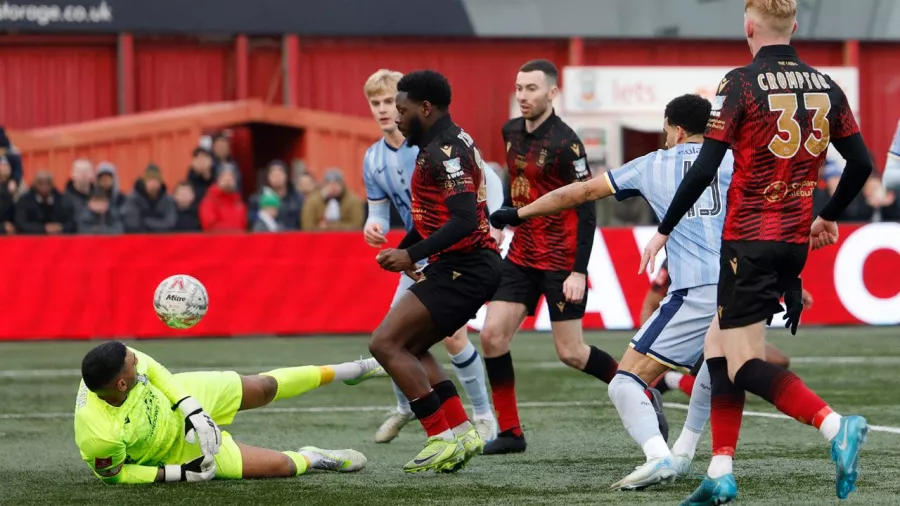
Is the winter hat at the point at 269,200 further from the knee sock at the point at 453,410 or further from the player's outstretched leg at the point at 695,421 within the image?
the player's outstretched leg at the point at 695,421

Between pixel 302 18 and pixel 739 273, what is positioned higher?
pixel 302 18

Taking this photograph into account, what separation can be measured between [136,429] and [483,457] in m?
2.23

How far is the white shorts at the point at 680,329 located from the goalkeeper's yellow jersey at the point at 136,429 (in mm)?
2412

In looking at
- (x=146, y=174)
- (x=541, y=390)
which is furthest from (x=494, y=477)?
(x=146, y=174)

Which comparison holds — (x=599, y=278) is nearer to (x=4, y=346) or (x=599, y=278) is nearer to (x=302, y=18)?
(x=4, y=346)

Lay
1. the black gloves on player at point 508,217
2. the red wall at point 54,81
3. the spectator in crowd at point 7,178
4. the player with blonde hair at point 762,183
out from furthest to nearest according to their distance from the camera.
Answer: the red wall at point 54,81 < the spectator in crowd at point 7,178 < the black gloves on player at point 508,217 < the player with blonde hair at point 762,183

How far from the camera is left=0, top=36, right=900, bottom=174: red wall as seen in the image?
26.3 meters

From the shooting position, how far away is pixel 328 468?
784cm

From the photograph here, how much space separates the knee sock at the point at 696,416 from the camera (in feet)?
24.5

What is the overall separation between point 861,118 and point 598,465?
23.1 metres

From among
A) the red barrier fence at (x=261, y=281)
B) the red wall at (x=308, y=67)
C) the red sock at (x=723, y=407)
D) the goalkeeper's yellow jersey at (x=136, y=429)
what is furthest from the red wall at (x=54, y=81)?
the red sock at (x=723, y=407)

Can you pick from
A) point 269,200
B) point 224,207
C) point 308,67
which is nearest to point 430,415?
point 224,207

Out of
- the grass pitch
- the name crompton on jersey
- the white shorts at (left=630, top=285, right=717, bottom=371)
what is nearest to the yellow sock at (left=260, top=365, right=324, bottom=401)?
the grass pitch

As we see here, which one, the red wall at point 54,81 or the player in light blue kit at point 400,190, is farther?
the red wall at point 54,81
